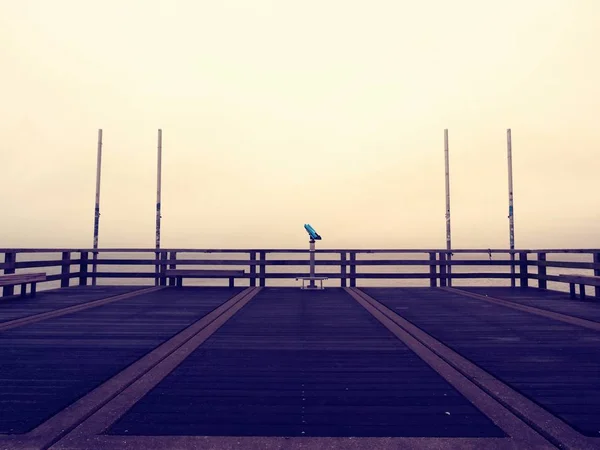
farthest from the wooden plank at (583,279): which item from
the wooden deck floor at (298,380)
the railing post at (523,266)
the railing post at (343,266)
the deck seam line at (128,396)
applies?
the deck seam line at (128,396)

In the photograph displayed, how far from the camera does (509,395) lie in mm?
3729

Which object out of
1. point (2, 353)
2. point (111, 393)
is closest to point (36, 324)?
point (2, 353)

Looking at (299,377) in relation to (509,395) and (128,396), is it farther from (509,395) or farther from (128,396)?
(509,395)

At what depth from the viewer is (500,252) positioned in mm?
13555

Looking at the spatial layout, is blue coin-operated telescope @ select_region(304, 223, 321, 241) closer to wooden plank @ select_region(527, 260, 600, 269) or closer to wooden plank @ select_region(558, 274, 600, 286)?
wooden plank @ select_region(558, 274, 600, 286)

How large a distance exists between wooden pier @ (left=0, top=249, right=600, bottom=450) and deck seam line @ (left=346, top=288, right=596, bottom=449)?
15 mm

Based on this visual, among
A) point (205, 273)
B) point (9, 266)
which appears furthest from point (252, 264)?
point (9, 266)

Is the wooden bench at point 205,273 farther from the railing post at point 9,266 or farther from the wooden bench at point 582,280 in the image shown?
the wooden bench at point 582,280

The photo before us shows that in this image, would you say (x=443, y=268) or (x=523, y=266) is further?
(x=443, y=268)

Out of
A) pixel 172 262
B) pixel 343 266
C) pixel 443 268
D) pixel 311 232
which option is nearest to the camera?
pixel 311 232

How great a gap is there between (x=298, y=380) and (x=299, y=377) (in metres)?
0.09

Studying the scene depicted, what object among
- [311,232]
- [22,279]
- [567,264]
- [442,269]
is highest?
[311,232]

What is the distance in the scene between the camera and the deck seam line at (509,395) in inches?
115

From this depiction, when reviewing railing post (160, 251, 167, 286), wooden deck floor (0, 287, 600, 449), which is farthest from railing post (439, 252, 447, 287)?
railing post (160, 251, 167, 286)
